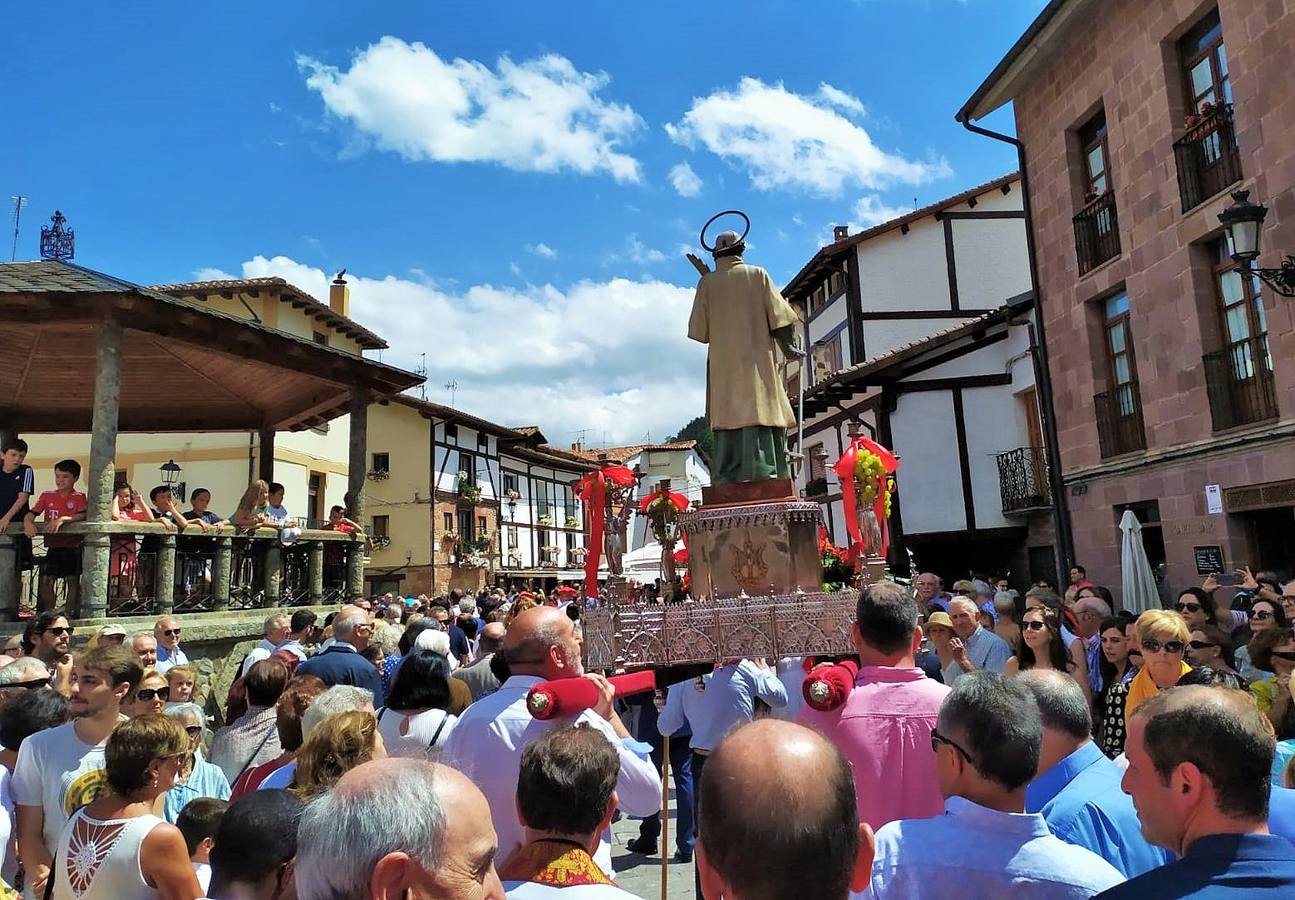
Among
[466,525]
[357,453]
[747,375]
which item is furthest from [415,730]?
[466,525]

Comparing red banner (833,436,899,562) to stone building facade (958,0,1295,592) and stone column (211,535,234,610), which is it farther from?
stone column (211,535,234,610)

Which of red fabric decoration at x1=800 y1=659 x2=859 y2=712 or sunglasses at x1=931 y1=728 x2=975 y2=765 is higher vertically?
red fabric decoration at x1=800 y1=659 x2=859 y2=712

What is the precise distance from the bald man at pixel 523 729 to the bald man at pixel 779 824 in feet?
4.44

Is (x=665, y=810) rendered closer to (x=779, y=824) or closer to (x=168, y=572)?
(x=779, y=824)

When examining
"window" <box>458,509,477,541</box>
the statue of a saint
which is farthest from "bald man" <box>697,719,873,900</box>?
"window" <box>458,509,477,541</box>

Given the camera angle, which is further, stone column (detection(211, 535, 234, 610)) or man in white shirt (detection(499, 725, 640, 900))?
stone column (detection(211, 535, 234, 610))

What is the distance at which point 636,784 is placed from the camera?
116 inches

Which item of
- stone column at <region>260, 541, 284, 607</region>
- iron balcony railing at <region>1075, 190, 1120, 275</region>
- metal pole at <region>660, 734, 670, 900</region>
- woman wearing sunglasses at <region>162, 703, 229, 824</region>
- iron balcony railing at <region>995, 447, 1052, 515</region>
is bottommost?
metal pole at <region>660, 734, 670, 900</region>

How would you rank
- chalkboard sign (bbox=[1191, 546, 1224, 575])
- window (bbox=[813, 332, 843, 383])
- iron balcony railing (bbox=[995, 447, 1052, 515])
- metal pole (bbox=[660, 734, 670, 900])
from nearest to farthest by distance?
metal pole (bbox=[660, 734, 670, 900]), chalkboard sign (bbox=[1191, 546, 1224, 575]), iron balcony railing (bbox=[995, 447, 1052, 515]), window (bbox=[813, 332, 843, 383])

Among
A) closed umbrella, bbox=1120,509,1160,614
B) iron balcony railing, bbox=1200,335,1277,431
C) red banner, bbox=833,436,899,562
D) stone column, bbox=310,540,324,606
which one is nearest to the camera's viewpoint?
red banner, bbox=833,436,899,562

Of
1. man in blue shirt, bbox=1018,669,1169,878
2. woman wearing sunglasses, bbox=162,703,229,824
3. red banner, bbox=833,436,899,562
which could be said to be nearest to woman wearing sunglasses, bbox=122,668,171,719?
woman wearing sunglasses, bbox=162,703,229,824

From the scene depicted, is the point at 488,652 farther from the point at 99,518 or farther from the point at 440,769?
the point at 440,769

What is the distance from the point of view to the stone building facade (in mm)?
10094

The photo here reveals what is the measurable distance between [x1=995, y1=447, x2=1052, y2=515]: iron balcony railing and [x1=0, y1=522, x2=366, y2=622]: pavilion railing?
13836 mm
